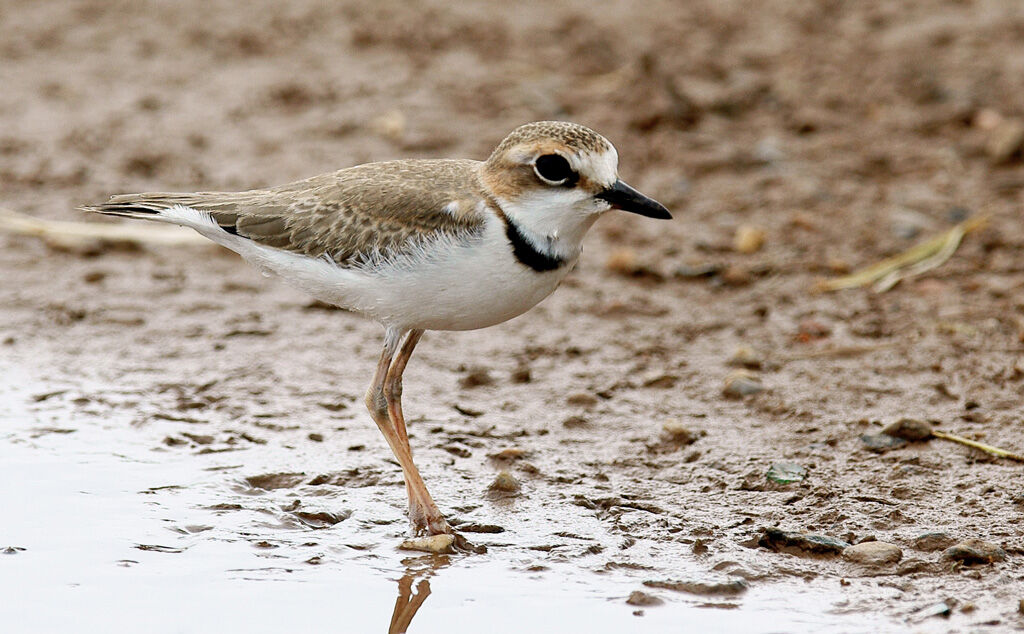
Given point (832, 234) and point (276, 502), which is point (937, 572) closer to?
point (276, 502)

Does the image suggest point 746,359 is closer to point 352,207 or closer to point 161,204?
point 352,207

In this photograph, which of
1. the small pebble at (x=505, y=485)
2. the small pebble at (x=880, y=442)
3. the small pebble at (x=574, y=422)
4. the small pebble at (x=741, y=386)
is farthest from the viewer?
the small pebble at (x=741, y=386)

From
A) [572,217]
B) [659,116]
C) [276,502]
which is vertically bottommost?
[276,502]

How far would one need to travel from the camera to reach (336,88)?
10641 mm

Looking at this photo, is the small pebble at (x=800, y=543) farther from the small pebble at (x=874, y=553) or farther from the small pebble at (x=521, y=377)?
the small pebble at (x=521, y=377)

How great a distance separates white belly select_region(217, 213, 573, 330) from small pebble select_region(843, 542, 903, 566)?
150cm

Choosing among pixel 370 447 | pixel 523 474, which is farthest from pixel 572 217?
pixel 370 447

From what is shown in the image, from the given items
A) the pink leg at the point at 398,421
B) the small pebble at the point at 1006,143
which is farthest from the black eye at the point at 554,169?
the small pebble at the point at 1006,143

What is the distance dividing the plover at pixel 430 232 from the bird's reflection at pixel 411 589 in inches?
7.9

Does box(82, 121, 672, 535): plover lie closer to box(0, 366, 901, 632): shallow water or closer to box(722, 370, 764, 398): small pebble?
box(0, 366, 901, 632): shallow water

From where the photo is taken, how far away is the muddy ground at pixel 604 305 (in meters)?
5.48

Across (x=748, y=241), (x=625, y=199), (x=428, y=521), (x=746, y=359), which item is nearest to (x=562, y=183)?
(x=625, y=199)

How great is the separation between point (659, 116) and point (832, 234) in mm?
1817

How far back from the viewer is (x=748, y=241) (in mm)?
8375
